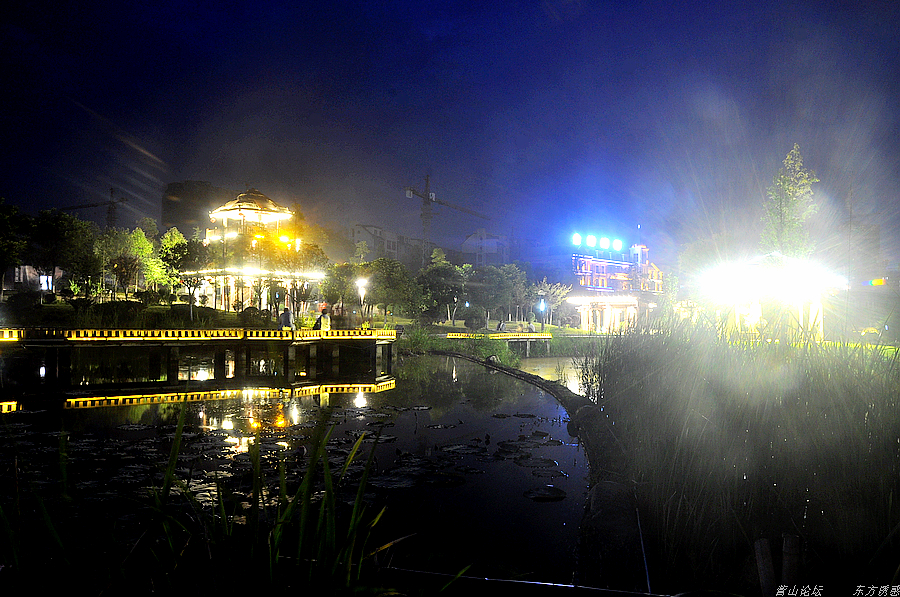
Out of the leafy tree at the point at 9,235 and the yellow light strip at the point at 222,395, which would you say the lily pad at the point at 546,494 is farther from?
the leafy tree at the point at 9,235

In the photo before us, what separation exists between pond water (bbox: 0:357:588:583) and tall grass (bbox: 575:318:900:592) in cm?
104

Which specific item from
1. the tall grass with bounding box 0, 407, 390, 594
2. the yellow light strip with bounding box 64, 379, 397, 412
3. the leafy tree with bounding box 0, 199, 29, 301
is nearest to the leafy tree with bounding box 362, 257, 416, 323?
the leafy tree with bounding box 0, 199, 29, 301

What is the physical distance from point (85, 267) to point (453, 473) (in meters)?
39.1

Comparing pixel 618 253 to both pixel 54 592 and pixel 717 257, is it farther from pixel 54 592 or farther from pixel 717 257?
pixel 54 592

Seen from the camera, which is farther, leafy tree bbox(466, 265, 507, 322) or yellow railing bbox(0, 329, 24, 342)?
leafy tree bbox(466, 265, 507, 322)

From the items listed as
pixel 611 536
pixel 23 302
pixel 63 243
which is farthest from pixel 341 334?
pixel 63 243

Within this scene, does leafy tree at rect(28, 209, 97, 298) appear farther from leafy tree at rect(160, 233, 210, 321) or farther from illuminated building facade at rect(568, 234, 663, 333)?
illuminated building facade at rect(568, 234, 663, 333)

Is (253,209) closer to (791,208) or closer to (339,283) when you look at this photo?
(339,283)

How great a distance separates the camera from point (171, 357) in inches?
742

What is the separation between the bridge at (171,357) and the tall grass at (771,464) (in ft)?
44.0

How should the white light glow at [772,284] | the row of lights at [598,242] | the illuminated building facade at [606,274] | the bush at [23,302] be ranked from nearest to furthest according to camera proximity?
the white light glow at [772,284]
the bush at [23,302]
the illuminated building facade at [606,274]
the row of lights at [598,242]

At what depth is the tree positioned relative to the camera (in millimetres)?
27438

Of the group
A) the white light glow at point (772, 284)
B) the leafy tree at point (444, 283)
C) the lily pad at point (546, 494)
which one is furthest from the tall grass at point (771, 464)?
the leafy tree at point (444, 283)

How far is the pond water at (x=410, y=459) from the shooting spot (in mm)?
5355
